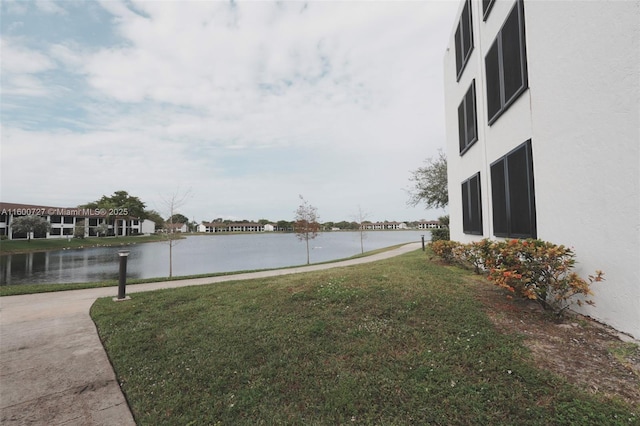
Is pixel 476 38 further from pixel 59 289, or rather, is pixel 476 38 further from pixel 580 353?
pixel 59 289

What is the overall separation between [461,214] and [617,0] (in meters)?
8.32

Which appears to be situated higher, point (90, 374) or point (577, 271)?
point (577, 271)

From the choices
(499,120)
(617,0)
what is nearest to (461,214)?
(499,120)

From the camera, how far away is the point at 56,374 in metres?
3.54

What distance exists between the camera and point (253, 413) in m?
2.72

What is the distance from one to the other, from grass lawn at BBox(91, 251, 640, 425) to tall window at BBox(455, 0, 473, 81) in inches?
327

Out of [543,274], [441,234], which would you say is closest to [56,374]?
[543,274]

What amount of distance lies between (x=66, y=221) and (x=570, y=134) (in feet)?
274

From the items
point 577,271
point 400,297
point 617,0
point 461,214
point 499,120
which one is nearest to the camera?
point 617,0

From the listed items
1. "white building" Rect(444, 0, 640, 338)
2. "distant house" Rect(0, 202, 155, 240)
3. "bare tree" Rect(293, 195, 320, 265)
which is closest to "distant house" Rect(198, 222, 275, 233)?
"distant house" Rect(0, 202, 155, 240)

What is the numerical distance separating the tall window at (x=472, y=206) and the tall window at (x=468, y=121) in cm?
129

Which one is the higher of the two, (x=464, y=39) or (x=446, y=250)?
(x=464, y=39)

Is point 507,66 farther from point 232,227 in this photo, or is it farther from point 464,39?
point 232,227

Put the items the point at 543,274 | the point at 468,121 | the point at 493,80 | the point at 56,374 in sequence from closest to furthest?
the point at 56,374
the point at 543,274
the point at 493,80
the point at 468,121
